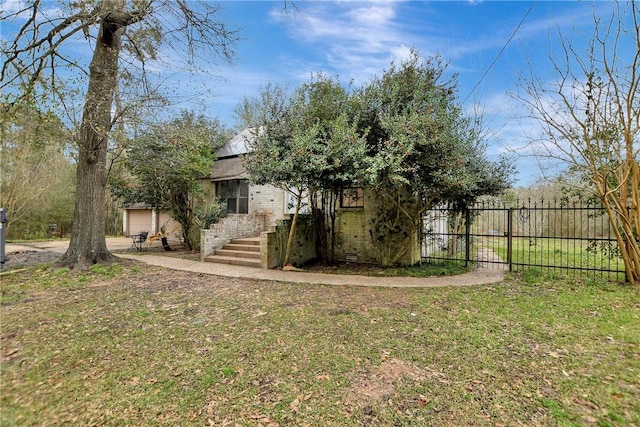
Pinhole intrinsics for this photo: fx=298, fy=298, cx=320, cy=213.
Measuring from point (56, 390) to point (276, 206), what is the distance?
31.9ft

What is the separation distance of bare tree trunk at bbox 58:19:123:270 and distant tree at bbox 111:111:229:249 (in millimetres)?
1781

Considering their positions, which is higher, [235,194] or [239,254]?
[235,194]

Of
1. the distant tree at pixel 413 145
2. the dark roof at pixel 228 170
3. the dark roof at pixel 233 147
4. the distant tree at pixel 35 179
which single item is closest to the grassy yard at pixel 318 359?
the distant tree at pixel 413 145

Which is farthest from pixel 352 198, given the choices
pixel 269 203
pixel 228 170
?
pixel 228 170

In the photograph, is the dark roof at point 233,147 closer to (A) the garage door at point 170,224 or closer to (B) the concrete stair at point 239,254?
(A) the garage door at point 170,224

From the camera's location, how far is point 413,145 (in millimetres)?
6688

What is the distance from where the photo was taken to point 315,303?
18.4ft

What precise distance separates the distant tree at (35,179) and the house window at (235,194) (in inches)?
228

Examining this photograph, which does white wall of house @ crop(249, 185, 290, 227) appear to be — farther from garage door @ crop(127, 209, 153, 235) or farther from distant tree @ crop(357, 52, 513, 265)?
garage door @ crop(127, 209, 153, 235)

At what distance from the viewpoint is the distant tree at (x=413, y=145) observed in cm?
685

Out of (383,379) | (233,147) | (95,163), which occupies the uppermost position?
(233,147)

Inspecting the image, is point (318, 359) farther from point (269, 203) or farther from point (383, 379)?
point (269, 203)

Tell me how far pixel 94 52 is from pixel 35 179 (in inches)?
501

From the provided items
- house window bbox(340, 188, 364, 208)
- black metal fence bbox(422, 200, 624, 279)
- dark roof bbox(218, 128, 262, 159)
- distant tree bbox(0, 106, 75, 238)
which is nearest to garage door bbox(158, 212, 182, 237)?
dark roof bbox(218, 128, 262, 159)
